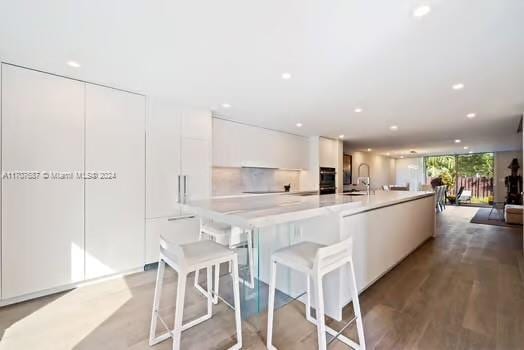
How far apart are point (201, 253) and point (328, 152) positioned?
5.18 m

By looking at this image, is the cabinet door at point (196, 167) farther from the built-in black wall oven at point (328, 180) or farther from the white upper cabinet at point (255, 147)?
the built-in black wall oven at point (328, 180)

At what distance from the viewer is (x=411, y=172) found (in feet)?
36.9

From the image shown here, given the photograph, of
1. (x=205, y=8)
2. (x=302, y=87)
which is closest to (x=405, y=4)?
(x=205, y=8)

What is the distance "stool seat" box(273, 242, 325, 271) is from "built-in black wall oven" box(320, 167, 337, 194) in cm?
439

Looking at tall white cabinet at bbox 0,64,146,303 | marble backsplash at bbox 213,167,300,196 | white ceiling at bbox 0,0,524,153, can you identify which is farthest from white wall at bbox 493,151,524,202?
tall white cabinet at bbox 0,64,146,303

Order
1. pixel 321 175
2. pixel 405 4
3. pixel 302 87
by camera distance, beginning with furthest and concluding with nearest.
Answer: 1. pixel 321 175
2. pixel 302 87
3. pixel 405 4

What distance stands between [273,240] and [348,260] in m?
0.88

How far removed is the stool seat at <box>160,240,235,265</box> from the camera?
1509mm

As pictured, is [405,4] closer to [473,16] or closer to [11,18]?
[473,16]

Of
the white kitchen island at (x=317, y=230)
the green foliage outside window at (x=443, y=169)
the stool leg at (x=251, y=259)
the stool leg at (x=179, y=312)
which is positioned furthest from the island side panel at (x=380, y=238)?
the green foliage outside window at (x=443, y=169)

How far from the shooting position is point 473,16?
1.50 meters

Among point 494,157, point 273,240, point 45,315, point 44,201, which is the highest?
point 494,157

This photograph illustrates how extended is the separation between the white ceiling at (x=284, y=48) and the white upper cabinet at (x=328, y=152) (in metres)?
2.66

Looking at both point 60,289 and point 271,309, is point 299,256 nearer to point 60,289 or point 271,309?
point 271,309
